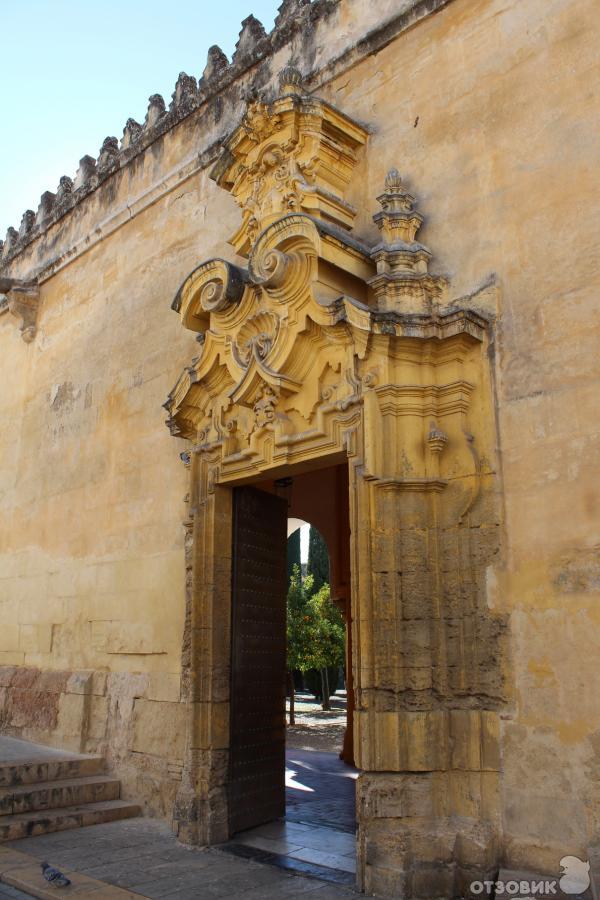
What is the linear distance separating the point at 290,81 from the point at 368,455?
9.71ft

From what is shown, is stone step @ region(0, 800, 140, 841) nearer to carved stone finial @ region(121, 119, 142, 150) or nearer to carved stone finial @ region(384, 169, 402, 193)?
carved stone finial @ region(384, 169, 402, 193)

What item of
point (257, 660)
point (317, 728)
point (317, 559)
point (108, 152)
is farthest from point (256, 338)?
point (317, 559)

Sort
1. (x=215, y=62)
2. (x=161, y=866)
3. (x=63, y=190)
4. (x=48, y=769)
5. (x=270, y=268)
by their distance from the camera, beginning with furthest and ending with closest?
(x=63, y=190)
(x=215, y=62)
(x=48, y=769)
(x=270, y=268)
(x=161, y=866)

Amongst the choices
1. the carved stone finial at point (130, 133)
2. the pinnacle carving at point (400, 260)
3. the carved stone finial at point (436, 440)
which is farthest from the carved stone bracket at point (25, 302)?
the carved stone finial at point (436, 440)

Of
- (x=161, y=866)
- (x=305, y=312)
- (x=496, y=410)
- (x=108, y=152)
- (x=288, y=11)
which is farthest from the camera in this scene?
(x=108, y=152)

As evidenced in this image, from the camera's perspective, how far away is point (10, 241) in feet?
33.5

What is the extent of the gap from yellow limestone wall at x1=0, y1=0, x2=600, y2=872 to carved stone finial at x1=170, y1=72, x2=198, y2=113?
0.62ft

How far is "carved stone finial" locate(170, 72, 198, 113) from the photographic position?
7281 millimetres

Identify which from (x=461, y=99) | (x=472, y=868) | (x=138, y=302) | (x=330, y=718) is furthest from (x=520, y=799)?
(x=330, y=718)

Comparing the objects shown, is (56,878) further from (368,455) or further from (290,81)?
(290,81)

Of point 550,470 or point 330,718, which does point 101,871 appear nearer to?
point 550,470

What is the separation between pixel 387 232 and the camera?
192 inches

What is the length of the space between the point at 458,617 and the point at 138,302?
465 cm

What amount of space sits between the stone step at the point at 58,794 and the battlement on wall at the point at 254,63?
5.69 meters
